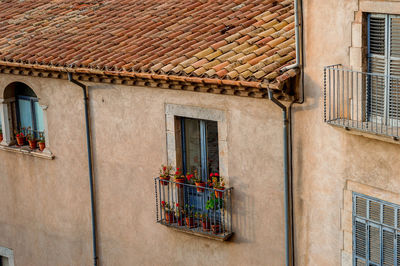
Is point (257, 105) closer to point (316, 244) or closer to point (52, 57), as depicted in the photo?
point (316, 244)

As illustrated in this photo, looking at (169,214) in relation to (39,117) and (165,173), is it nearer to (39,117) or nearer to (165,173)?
(165,173)

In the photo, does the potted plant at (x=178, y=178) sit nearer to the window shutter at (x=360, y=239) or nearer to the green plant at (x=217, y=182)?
the green plant at (x=217, y=182)

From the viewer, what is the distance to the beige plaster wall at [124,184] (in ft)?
43.4

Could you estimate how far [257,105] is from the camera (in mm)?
13016

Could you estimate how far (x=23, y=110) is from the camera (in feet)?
59.2

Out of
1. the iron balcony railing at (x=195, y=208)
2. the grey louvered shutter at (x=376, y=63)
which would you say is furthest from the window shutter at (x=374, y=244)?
the iron balcony railing at (x=195, y=208)

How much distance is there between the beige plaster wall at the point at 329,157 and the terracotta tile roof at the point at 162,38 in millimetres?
683

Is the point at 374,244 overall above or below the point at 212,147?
below

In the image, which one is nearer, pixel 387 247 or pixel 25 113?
pixel 387 247

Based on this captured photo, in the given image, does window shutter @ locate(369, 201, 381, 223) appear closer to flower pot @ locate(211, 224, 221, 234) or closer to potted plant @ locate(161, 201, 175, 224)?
flower pot @ locate(211, 224, 221, 234)

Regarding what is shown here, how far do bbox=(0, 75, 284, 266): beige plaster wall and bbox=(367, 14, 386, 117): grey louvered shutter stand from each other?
1.83 m

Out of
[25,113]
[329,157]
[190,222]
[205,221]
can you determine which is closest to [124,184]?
[190,222]

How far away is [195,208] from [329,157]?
11.5 ft

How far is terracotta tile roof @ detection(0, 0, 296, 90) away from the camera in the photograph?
13320 mm
